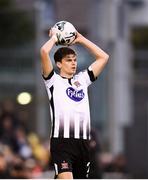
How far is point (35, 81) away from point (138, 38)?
873 centimetres

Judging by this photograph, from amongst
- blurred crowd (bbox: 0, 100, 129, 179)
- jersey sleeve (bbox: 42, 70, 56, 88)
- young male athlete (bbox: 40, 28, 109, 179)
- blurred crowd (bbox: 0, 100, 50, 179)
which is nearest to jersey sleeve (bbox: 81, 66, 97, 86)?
young male athlete (bbox: 40, 28, 109, 179)

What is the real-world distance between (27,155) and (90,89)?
9.87ft

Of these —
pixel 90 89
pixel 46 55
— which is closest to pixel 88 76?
pixel 46 55

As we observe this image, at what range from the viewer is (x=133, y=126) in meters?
22.0

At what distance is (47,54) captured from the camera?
10055 mm

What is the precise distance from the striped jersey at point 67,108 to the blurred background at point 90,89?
8149 millimetres

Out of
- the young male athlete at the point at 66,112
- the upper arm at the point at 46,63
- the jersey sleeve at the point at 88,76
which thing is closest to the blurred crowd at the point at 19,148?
the jersey sleeve at the point at 88,76

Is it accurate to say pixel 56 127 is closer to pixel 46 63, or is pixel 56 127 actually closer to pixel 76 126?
pixel 76 126

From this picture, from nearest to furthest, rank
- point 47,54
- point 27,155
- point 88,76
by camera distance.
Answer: point 47,54, point 88,76, point 27,155

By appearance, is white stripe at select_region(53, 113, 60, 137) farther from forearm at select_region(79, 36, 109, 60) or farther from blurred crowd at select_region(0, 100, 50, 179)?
blurred crowd at select_region(0, 100, 50, 179)

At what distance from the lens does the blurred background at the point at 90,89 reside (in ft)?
64.7

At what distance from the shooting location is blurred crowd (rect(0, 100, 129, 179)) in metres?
15.8

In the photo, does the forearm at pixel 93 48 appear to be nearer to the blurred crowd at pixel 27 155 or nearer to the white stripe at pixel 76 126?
the white stripe at pixel 76 126

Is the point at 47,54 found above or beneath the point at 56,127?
above
